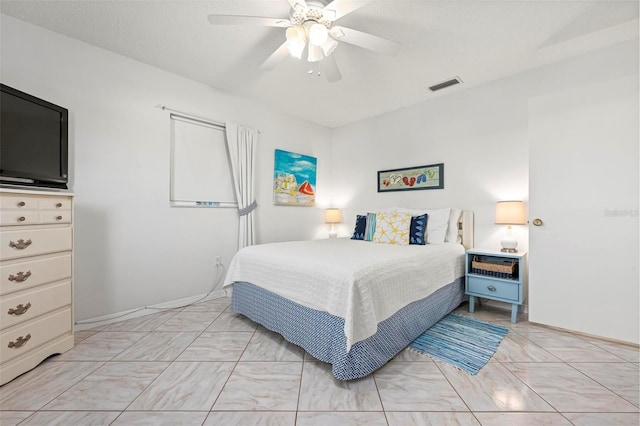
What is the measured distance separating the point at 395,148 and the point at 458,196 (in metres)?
1.10

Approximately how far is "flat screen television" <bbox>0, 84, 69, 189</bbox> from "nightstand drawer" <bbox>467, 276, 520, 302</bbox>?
368cm

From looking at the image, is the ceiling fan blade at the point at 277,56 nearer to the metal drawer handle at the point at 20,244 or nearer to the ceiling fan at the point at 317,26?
the ceiling fan at the point at 317,26

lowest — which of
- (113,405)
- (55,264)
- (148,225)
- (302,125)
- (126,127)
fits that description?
(113,405)

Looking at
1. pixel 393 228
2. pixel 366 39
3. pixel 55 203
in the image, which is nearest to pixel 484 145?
pixel 393 228

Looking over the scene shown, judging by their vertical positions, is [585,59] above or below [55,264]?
above

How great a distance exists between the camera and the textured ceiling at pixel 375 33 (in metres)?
1.88

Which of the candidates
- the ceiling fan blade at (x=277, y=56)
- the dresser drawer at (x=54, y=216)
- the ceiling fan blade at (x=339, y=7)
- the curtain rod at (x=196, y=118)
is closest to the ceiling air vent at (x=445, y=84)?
the ceiling fan blade at (x=339, y=7)

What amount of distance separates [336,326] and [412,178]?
8.35 ft

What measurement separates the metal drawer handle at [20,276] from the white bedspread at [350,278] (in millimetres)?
1295

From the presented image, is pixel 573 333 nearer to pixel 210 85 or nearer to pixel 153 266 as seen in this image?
pixel 153 266

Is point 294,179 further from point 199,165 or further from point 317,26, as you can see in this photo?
point 317,26

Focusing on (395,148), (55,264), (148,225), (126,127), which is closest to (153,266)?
(148,225)

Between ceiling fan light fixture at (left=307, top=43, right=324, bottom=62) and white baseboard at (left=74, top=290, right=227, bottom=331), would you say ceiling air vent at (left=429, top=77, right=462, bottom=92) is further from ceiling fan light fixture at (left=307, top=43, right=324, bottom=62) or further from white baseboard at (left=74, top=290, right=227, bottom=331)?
white baseboard at (left=74, top=290, right=227, bottom=331)

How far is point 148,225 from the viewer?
2.66 meters
